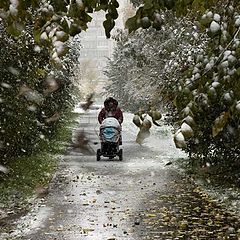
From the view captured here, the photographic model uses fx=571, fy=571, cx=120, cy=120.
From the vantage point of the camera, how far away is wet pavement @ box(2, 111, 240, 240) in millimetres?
8148

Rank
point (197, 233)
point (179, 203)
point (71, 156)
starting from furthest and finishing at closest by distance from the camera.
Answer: point (71, 156)
point (179, 203)
point (197, 233)

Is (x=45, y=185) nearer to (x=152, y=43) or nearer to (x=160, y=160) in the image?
(x=160, y=160)

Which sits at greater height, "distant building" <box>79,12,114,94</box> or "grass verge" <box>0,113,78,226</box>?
"distant building" <box>79,12,114,94</box>

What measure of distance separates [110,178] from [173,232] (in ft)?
18.3

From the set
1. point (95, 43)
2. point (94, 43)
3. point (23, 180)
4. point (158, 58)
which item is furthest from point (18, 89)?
point (94, 43)

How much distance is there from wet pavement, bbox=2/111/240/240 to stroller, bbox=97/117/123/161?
1328mm

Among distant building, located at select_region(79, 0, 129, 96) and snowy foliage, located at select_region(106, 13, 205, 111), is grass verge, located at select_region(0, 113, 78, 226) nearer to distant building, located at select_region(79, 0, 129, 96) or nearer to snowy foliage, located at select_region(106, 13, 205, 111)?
distant building, located at select_region(79, 0, 129, 96)

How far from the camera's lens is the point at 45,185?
12617mm

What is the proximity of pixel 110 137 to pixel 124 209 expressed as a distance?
7.10 m

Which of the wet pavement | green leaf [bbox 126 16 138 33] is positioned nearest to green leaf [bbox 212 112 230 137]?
green leaf [bbox 126 16 138 33]

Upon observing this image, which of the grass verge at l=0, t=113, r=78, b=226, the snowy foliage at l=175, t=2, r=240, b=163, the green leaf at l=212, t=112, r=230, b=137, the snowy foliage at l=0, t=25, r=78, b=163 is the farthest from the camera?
the snowy foliage at l=0, t=25, r=78, b=163

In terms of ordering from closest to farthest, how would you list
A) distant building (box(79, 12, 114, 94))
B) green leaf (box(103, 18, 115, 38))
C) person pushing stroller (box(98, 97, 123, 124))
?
green leaf (box(103, 18, 115, 38))
distant building (box(79, 12, 114, 94))
person pushing stroller (box(98, 97, 123, 124))

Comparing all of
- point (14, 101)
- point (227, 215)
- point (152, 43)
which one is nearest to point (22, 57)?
point (14, 101)

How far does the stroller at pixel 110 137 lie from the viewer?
16.7 meters
